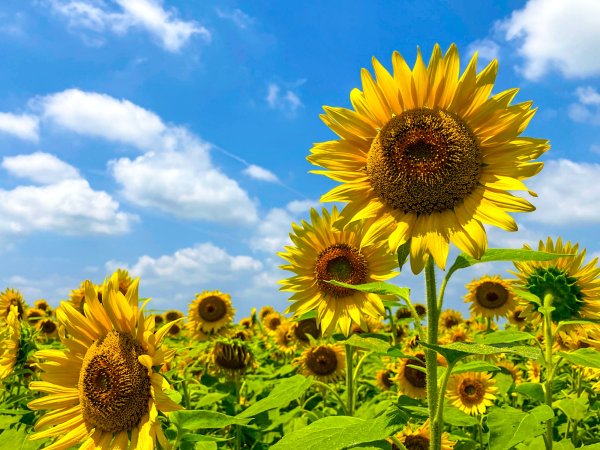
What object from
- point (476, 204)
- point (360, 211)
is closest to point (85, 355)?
point (360, 211)

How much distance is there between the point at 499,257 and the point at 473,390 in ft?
14.3

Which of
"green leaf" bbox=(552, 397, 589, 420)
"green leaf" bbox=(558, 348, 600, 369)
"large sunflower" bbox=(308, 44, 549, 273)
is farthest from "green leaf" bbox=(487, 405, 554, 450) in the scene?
"large sunflower" bbox=(308, 44, 549, 273)

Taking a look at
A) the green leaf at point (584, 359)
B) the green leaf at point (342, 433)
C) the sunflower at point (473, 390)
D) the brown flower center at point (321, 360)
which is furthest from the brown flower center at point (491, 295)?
the green leaf at point (342, 433)

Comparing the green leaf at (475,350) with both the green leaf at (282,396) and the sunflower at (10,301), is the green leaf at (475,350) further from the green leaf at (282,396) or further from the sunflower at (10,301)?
the sunflower at (10,301)

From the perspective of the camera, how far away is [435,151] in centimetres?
303

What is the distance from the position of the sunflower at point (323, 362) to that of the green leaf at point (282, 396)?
346 centimetres

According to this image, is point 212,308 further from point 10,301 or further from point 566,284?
point 566,284

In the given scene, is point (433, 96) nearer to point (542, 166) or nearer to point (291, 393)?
point (542, 166)

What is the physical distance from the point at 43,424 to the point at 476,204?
280cm

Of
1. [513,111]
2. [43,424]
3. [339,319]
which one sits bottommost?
[43,424]

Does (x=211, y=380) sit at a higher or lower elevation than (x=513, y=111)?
lower

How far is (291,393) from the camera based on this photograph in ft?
11.7

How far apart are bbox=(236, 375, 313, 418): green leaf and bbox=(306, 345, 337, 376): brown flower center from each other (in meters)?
3.46

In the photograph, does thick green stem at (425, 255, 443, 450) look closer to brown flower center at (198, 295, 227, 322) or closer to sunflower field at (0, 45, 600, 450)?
sunflower field at (0, 45, 600, 450)
